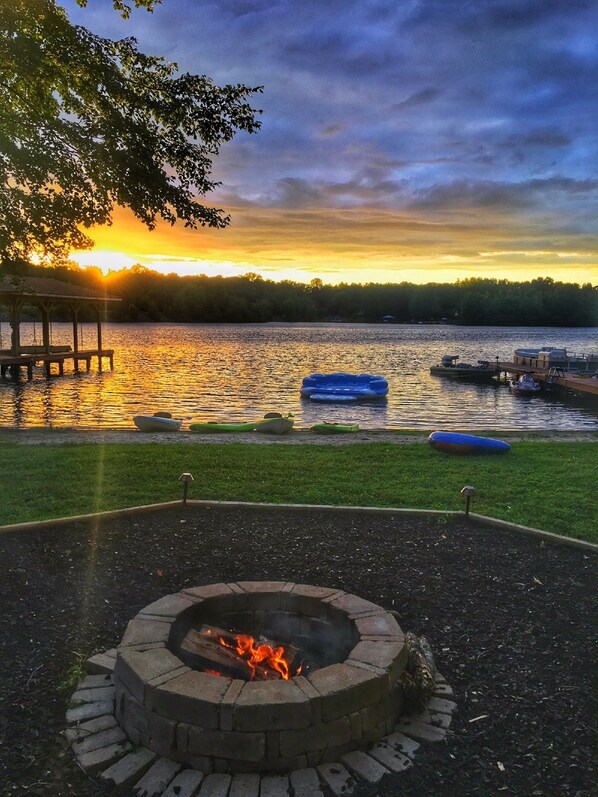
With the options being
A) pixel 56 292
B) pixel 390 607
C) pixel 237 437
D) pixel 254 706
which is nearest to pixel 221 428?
pixel 237 437

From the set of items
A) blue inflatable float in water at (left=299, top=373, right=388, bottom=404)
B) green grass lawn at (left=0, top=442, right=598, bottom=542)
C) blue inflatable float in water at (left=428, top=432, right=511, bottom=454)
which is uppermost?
blue inflatable float in water at (left=428, top=432, right=511, bottom=454)

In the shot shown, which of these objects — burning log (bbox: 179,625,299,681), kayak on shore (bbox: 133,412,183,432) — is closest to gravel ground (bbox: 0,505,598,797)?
burning log (bbox: 179,625,299,681)

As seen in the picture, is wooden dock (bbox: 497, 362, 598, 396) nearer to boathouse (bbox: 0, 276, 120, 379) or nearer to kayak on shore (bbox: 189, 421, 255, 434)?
kayak on shore (bbox: 189, 421, 255, 434)

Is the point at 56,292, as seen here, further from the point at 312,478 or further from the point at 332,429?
the point at 312,478

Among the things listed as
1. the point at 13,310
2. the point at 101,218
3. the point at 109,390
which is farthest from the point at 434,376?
the point at 101,218

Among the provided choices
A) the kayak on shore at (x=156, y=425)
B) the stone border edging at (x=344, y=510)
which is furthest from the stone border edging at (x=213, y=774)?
the kayak on shore at (x=156, y=425)

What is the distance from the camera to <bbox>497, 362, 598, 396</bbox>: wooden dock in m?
36.9

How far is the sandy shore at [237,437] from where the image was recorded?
16.1 meters

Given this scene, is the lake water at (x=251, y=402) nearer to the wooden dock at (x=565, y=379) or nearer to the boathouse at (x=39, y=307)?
the wooden dock at (x=565, y=379)

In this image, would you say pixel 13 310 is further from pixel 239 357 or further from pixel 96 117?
pixel 239 357

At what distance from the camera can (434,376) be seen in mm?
52844

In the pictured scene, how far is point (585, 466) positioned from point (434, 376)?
135ft

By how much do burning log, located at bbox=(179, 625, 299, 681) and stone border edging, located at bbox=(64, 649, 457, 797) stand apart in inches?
26.3

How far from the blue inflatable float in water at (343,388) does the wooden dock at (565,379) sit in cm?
1193
